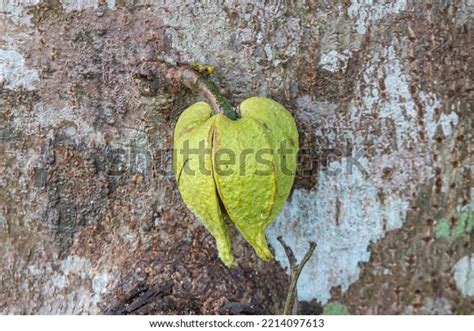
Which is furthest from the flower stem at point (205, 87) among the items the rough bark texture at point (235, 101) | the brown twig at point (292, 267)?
the brown twig at point (292, 267)

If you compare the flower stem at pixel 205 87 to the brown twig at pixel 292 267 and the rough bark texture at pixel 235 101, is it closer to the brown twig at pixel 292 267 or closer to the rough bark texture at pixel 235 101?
the rough bark texture at pixel 235 101

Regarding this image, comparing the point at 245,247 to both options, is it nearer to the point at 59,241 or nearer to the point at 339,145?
the point at 339,145

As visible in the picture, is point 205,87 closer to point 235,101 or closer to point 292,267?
point 235,101

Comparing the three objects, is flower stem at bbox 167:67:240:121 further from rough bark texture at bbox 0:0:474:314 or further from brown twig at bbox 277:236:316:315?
brown twig at bbox 277:236:316:315

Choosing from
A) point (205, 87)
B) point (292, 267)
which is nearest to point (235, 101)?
point (205, 87)

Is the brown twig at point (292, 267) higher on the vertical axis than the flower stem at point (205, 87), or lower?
lower

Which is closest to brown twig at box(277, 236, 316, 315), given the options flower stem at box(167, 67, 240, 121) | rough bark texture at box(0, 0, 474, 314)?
rough bark texture at box(0, 0, 474, 314)

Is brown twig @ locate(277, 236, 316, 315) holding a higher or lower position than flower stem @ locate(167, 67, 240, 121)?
lower

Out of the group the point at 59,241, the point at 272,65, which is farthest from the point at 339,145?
the point at 59,241
